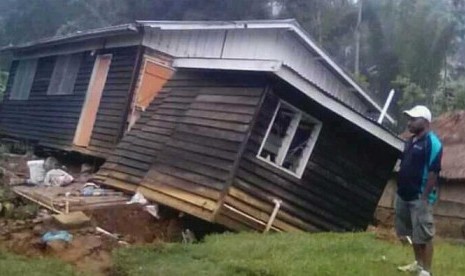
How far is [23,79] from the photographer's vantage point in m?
19.7

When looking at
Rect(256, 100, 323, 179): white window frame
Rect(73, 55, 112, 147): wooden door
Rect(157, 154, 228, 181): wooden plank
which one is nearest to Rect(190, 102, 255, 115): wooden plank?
Rect(256, 100, 323, 179): white window frame

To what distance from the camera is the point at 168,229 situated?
9.66 m

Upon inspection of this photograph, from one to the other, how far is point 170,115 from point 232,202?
2746 mm

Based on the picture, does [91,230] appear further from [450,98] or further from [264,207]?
[450,98]

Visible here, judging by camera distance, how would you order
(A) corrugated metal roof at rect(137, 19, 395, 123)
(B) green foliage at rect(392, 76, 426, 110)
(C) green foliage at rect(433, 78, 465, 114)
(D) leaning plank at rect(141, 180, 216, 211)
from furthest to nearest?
1. (B) green foliage at rect(392, 76, 426, 110)
2. (C) green foliage at rect(433, 78, 465, 114)
3. (A) corrugated metal roof at rect(137, 19, 395, 123)
4. (D) leaning plank at rect(141, 180, 216, 211)

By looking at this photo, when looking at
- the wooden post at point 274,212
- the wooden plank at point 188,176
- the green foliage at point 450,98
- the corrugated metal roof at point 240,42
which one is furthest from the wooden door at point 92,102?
the green foliage at point 450,98

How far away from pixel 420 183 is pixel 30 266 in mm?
4115

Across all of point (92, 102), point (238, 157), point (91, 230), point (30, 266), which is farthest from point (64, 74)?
point (30, 266)

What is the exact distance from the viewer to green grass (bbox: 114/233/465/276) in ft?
21.3

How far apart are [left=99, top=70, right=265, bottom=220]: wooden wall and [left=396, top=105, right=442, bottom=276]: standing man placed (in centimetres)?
349

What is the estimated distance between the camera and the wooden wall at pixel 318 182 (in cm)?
945

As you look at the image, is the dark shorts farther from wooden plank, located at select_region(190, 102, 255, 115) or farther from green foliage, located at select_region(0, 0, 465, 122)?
green foliage, located at select_region(0, 0, 465, 122)

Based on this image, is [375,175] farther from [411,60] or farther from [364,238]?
[411,60]

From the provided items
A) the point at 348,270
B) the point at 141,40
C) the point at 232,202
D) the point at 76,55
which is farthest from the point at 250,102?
the point at 76,55
